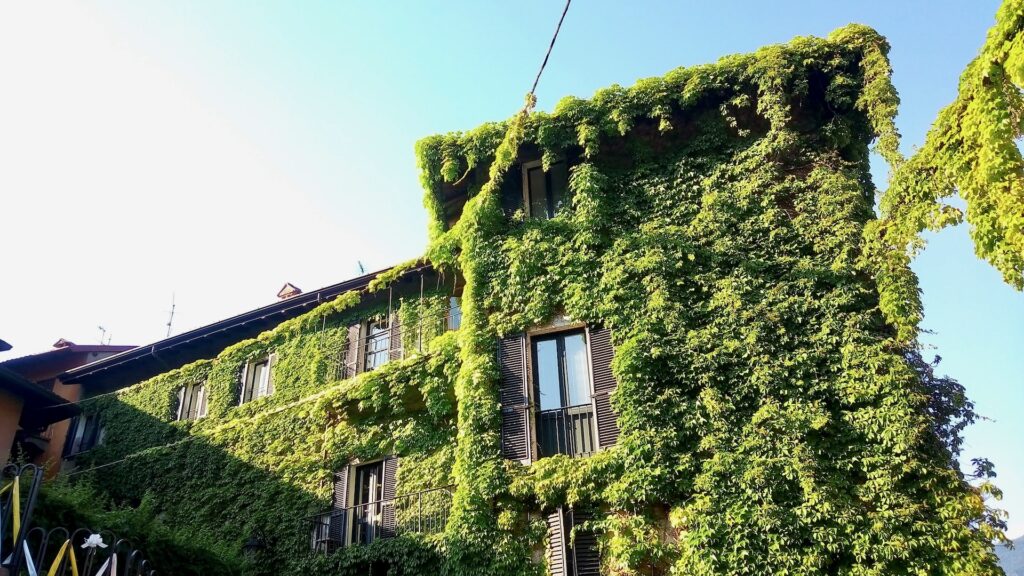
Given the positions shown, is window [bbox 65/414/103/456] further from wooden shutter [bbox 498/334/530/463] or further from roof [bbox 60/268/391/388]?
wooden shutter [bbox 498/334/530/463]

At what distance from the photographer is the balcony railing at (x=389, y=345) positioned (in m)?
18.9

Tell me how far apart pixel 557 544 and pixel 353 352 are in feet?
29.1

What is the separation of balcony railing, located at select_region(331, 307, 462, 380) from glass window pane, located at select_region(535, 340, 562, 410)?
338cm

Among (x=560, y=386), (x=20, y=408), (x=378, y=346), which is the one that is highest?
(x=378, y=346)

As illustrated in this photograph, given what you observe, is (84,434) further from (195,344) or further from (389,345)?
(389,345)

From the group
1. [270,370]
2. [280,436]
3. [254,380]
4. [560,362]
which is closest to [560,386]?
[560,362]

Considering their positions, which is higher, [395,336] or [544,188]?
[544,188]

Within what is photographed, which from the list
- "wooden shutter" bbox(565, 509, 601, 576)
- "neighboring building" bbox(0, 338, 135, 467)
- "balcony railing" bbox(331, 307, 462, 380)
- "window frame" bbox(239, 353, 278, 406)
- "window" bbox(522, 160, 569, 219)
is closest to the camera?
"wooden shutter" bbox(565, 509, 601, 576)

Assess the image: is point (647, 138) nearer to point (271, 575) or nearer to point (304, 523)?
point (304, 523)

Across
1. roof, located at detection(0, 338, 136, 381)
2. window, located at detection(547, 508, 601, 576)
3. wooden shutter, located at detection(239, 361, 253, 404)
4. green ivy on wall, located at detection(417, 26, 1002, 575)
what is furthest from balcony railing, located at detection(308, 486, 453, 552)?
roof, located at detection(0, 338, 136, 381)

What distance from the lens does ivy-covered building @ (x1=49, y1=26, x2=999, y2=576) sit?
1223cm

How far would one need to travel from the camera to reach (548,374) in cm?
1520

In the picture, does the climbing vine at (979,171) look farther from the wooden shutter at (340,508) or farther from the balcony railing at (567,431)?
the wooden shutter at (340,508)

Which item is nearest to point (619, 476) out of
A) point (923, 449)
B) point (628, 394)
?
point (628, 394)
